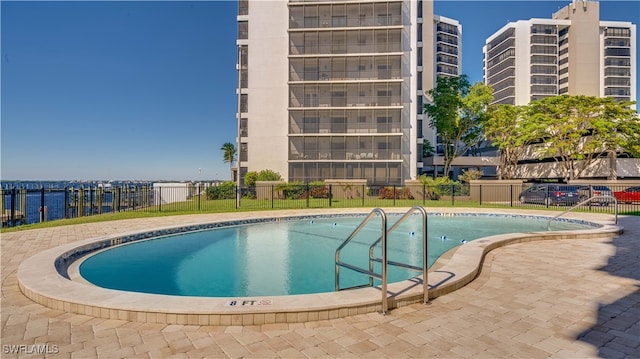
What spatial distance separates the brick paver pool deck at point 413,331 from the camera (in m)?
2.95

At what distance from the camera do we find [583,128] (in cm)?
3234

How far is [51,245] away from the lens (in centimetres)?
791

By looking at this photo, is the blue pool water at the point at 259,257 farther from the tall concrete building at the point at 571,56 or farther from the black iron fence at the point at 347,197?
the tall concrete building at the point at 571,56

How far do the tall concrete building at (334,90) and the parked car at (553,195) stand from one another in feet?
38.8

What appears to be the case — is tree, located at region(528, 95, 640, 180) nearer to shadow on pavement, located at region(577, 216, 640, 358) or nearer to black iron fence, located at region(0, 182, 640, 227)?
black iron fence, located at region(0, 182, 640, 227)

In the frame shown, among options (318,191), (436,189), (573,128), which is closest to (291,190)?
(318,191)

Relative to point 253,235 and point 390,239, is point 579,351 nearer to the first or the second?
point 390,239

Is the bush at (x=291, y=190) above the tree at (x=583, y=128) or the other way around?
the other way around

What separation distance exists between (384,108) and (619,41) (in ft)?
245

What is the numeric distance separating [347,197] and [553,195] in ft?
43.6

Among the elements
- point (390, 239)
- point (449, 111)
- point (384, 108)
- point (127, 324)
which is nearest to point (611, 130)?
point (449, 111)

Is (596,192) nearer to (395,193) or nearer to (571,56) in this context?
(395,193)

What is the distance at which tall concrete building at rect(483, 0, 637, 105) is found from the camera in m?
67.9

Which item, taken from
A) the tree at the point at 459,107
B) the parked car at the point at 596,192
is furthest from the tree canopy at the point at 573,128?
the parked car at the point at 596,192
